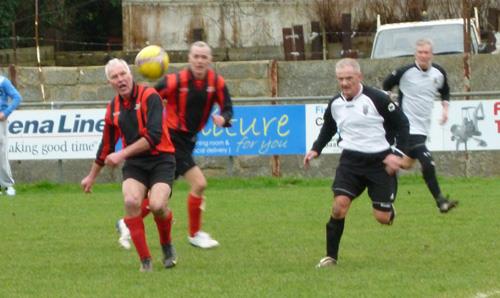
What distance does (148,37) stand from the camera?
113 ft

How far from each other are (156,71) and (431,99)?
13.9ft

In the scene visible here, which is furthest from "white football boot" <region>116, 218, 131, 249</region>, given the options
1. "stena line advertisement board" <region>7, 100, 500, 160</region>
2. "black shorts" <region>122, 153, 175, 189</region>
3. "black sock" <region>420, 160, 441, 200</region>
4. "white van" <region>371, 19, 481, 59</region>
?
"white van" <region>371, 19, 481, 59</region>

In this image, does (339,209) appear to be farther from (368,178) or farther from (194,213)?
(194,213)

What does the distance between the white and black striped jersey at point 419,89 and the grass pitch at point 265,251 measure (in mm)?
1089

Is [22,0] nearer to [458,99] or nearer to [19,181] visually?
[19,181]

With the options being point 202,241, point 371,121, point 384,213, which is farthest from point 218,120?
point 384,213

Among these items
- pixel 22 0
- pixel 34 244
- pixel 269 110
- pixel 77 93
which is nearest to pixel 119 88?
pixel 34 244

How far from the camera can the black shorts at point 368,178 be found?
10.9 m

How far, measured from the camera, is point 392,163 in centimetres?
1070

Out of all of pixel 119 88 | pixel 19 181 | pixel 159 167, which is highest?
pixel 119 88

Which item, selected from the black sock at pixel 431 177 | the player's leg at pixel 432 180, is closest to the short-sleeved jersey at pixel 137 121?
the player's leg at pixel 432 180

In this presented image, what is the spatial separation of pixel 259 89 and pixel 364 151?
11.6 m

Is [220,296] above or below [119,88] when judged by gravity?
below

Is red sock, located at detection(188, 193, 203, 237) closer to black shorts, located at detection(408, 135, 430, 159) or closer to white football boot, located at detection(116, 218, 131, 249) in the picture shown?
white football boot, located at detection(116, 218, 131, 249)
